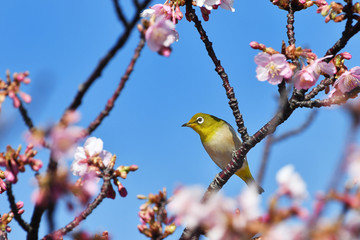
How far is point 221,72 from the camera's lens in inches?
204

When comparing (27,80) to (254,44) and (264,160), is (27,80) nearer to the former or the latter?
(264,160)

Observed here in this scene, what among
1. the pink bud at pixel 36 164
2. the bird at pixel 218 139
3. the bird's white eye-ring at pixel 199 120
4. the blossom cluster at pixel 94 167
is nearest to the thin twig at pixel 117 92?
the blossom cluster at pixel 94 167

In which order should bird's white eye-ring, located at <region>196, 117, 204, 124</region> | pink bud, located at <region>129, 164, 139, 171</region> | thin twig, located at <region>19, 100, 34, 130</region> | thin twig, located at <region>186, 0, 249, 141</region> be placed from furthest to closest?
bird's white eye-ring, located at <region>196, 117, 204, 124</region>, thin twig, located at <region>186, 0, 249, 141</region>, pink bud, located at <region>129, 164, 139, 171</region>, thin twig, located at <region>19, 100, 34, 130</region>

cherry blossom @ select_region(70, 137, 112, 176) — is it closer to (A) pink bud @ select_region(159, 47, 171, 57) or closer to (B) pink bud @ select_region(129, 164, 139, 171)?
(B) pink bud @ select_region(129, 164, 139, 171)

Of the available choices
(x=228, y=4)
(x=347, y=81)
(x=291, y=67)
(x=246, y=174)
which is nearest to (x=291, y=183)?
(x=291, y=67)

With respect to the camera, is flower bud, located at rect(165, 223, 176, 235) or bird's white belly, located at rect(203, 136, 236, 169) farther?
bird's white belly, located at rect(203, 136, 236, 169)

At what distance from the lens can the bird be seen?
820 cm

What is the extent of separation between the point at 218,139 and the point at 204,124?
1.82ft

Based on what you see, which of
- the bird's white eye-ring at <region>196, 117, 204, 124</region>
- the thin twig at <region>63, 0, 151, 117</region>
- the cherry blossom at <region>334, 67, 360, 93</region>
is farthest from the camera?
the bird's white eye-ring at <region>196, 117, 204, 124</region>

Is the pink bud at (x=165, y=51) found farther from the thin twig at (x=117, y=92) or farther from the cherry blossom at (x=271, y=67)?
the cherry blossom at (x=271, y=67)

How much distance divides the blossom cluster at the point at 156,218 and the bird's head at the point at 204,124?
5.52 m

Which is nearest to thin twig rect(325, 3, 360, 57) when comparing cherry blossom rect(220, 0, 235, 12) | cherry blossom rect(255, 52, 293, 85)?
cherry blossom rect(255, 52, 293, 85)

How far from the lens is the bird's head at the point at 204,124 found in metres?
8.54

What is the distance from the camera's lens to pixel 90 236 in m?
2.74
